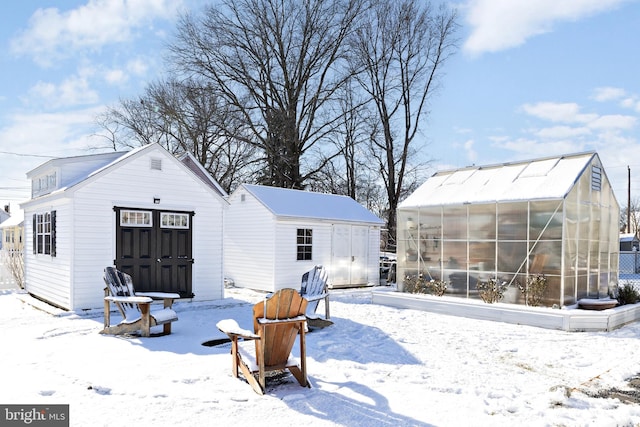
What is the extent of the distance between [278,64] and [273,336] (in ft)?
67.3

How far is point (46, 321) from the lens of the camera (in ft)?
26.9

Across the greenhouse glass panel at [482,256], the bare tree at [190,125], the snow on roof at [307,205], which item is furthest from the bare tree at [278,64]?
the greenhouse glass panel at [482,256]

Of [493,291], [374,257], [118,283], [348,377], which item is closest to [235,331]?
[348,377]

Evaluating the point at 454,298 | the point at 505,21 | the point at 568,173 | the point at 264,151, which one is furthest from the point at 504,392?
the point at 264,151

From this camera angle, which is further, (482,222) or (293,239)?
(293,239)

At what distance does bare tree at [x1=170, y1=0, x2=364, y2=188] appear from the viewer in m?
22.4

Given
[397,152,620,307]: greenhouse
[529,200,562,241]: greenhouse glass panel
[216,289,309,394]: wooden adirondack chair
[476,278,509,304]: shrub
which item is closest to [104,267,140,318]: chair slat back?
[216,289,309,394]: wooden adirondack chair

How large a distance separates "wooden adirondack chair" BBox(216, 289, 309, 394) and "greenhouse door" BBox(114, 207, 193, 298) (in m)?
5.33

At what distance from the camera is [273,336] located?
4773 mm

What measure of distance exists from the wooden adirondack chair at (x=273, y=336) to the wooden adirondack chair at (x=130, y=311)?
246 centimetres

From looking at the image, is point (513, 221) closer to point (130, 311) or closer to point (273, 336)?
point (273, 336)

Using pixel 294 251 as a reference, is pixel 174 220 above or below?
above

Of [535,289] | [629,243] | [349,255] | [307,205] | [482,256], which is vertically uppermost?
[307,205]

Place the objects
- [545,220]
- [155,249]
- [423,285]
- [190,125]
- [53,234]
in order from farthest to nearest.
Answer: [190,125]
[423,285]
[155,249]
[53,234]
[545,220]
